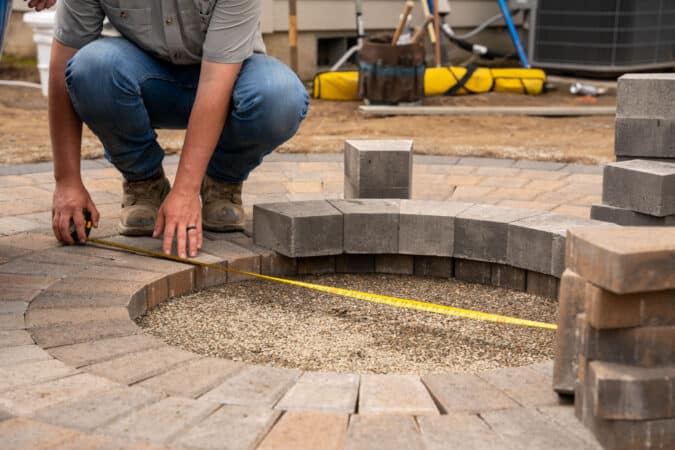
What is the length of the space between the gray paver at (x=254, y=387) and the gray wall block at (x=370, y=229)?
44.2 inches

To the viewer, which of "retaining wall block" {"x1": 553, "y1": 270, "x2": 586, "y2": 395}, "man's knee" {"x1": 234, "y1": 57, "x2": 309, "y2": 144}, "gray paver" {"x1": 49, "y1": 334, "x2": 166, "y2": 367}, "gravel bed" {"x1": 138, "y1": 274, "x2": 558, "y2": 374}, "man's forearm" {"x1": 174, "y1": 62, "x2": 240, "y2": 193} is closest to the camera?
"retaining wall block" {"x1": 553, "y1": 270, "x2": 586, "y2": 395}

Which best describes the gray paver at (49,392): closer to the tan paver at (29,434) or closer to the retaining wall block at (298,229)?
the tan paver at (29,434)

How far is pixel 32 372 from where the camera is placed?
81.7 inches

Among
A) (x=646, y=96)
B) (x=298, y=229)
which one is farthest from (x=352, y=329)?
(x=646, y=96)

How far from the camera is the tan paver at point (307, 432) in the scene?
175 centimetres

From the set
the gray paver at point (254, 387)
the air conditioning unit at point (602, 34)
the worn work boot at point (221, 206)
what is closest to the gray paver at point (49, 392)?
the gray paver at point (254, 387)

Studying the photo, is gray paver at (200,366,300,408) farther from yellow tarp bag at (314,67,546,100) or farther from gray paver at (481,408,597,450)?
yellow tarp bag at (314,67,546,100)

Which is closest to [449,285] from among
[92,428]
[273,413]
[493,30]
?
[273,413]

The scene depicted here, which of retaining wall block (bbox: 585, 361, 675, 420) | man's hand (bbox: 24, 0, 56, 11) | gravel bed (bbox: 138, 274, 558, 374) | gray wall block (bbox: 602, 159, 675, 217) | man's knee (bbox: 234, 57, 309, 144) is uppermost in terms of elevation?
man's hand (bbox: 24, 0, 56, 11)

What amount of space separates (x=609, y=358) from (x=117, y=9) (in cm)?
198

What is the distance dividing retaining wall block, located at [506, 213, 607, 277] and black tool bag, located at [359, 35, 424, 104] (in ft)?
14.5

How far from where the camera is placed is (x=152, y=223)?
10.8 feet

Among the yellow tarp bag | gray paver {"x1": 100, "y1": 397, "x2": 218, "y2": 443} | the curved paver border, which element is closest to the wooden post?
the yellow tarp bag

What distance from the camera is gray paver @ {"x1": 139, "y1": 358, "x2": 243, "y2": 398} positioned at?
199 centimetres
